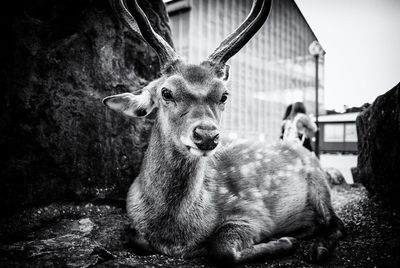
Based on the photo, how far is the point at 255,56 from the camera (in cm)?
876

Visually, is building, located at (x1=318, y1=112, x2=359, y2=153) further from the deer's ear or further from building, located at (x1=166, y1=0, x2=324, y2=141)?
the deer's ear

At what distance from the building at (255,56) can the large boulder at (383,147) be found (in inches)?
112

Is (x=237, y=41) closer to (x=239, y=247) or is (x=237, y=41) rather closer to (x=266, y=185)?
(x=266, y=185)

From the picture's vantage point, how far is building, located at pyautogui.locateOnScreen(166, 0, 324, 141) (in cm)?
736

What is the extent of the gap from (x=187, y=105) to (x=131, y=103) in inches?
22.4

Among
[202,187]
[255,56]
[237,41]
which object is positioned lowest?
[202,187]

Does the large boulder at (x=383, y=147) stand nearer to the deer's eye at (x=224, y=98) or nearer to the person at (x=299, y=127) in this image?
the deer's eye at (x=224, y=98)

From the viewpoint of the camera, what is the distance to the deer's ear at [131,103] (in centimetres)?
235

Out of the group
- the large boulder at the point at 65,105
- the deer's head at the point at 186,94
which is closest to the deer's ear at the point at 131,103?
the deer's head at the point at 186,94

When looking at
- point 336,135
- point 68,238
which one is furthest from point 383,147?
point 336,135

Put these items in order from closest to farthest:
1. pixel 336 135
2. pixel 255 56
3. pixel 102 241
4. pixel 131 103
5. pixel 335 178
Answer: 1. pixel 102 241
2. pixel 131 103
3. pixel 335 178
4. pixel 255 56
5. pixel 336 135

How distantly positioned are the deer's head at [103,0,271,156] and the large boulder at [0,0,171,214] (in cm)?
50

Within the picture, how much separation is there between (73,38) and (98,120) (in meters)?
0.77

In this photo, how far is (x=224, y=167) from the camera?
2693 millimetres
